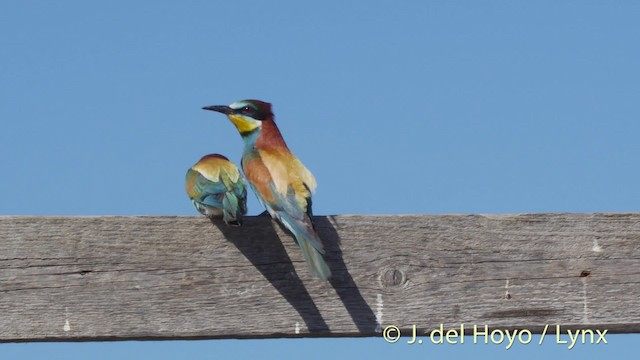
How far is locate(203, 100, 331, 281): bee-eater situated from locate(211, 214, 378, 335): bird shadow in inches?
3.0

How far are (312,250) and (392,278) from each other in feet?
0.91

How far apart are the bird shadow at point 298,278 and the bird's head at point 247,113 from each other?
1.78 metres

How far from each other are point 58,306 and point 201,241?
46 centimetres

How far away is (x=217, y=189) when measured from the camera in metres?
3.58

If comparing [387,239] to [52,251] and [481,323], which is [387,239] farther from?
[52,251]

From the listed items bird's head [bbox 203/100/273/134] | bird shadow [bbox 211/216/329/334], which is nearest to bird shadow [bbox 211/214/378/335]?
bird shadow [bbox 211/216/329/334]

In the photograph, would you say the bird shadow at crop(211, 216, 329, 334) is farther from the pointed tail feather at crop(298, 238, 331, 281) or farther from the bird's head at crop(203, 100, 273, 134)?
the bird's head at crop(203, 100, 273, 134)

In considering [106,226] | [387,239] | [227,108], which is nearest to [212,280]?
[106,226]

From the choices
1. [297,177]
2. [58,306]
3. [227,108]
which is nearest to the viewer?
[58,306]

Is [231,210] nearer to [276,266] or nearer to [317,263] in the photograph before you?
[276,266]

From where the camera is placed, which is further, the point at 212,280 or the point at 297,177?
the point at 297,177

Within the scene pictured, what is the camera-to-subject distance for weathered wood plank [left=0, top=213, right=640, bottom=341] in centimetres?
287

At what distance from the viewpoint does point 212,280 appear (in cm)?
292

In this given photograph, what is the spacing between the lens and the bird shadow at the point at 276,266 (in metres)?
2.91
